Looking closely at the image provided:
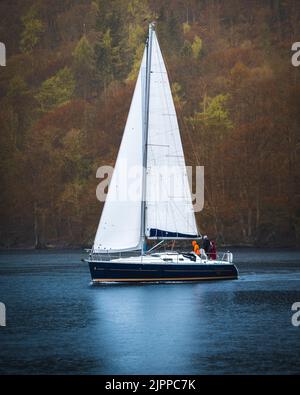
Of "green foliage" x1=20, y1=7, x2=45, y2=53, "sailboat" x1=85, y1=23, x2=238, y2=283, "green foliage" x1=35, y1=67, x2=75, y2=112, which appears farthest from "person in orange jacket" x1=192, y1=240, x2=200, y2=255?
"green foliage" x1=20, y1=7, x2=45, y2=53

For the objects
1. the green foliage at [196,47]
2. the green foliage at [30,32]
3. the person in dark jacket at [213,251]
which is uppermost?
the green foliage at [30,32]

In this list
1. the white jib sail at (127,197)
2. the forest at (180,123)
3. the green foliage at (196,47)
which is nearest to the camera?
the white jib sail at (127,197)

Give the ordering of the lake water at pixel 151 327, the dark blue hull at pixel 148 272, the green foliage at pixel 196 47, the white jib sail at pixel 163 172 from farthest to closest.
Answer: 1. the green foliage at pixel 196 47
2. the white jib sail at pixel 163 172
3. the dark blue hull at pixel 148 272
4. the lake water at pixel 151 327

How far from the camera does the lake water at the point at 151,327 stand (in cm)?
3403

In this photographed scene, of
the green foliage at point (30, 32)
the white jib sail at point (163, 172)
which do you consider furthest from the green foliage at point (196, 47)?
the white jib sail at point (163, 172)

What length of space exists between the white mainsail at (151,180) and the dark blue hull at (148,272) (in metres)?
1.21

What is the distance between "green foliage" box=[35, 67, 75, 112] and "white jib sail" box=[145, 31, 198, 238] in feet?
284

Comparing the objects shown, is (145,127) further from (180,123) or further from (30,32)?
(30,32)

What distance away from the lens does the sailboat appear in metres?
56.3

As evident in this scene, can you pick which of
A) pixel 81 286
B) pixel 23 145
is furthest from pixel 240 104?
Answer: pixel 81 286

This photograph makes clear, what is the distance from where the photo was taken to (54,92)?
146125mm

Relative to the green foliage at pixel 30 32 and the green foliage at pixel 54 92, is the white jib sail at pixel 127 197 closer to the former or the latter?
the green foliage at pixel 54 92
